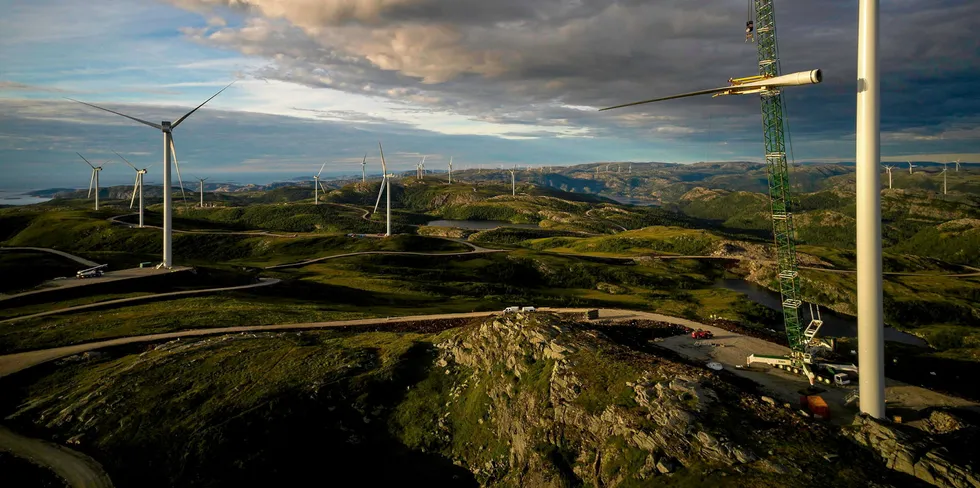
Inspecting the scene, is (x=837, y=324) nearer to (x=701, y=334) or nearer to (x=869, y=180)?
(x=701, y=334)

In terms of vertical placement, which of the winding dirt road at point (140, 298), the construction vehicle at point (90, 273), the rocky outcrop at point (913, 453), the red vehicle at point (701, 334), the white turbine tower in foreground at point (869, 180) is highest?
the white turbine tower in foreground at point (869, 180)

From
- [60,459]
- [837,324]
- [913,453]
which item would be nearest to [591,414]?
[913,453]

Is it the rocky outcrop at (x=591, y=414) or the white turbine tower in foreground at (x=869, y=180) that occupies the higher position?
the white turbine tower in foreground at (x=869, y=180)

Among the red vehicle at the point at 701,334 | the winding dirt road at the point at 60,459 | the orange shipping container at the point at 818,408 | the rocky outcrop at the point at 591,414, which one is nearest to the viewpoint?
the rocky outcrop at the point at 591,414

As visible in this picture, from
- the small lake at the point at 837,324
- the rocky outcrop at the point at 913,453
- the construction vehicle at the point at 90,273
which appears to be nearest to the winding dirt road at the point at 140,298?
the construction vehicle at the point at 90,273

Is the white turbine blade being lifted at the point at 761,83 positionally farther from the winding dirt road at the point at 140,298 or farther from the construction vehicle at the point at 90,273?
the construction vehicle at the point at 90,273

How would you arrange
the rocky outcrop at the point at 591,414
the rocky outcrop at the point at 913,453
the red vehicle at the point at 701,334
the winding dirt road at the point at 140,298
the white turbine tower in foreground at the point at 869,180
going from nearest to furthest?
the white turbine tower in foreground at the point at 869,180 < the rocky outcrop at the point at 913,453 < the rocky outcrop at the point at 591,414 < the winding dirt road at the point at 140,298 < the red vehicle at the point at 701,334

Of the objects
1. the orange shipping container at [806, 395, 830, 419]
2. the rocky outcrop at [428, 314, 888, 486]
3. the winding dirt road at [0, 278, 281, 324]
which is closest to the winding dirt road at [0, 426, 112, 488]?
the rocky outcrop at [428, 314, 888, 486]
